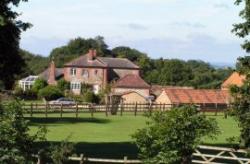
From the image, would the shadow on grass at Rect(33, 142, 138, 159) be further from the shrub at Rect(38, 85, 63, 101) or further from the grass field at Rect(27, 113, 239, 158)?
the shrub at Rect(38, 85, 63, 101)

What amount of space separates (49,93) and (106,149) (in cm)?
6503

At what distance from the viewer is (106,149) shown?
3175 centimetres

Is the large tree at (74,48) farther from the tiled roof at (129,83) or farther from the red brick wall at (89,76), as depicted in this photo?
the tiled roof at (129,83)

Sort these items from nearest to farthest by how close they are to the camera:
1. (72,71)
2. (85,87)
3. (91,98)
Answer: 1. (91,98)
2. (85,87)
3. (72,71)

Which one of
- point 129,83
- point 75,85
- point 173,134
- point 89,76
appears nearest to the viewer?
point 173,134

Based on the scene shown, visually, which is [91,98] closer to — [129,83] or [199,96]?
[129,83]

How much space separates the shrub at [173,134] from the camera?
19.9 meters

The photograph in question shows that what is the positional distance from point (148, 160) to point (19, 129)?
19.7ft

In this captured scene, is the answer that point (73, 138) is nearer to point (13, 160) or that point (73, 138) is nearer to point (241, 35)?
point (241, 35)

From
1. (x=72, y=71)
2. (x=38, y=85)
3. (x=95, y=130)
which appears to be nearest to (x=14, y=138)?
(x=95, y=130)

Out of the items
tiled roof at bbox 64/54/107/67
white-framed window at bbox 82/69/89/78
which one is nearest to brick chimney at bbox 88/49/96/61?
tiled roof at bbox 64/54/107/67

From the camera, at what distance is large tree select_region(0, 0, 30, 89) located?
83.3 ft

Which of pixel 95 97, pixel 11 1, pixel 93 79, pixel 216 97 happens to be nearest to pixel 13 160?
pixel 11 1

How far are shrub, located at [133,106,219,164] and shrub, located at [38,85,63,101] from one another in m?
76.2
